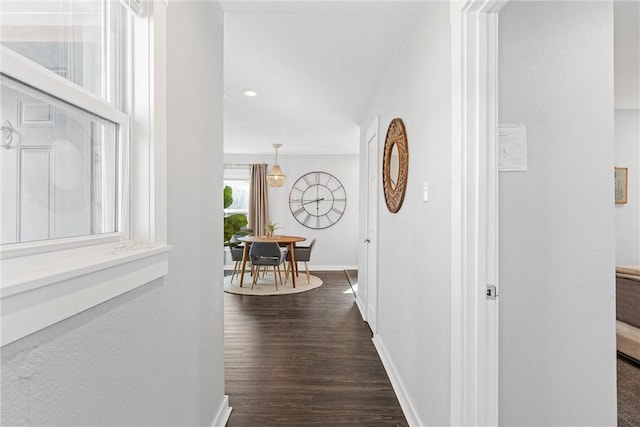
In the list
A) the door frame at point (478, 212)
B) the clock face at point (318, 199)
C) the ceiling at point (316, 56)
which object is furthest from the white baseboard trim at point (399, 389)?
the clock face at point (318, 199)

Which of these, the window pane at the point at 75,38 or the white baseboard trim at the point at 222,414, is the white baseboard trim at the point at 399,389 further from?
the window pane at the point at 75,38

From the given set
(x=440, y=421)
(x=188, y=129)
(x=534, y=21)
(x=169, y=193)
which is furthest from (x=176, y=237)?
(x=534, y=21)

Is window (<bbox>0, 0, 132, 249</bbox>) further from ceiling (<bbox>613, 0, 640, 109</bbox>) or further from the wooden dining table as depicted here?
the wooden dining table

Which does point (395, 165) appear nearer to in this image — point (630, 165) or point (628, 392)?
point (628, 392)

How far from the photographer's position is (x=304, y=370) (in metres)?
2.51

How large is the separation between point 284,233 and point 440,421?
5.86 m

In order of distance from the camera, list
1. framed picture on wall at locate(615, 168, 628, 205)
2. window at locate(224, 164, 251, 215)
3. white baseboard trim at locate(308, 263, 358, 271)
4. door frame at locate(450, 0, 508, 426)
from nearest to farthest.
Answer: door frame at locate(450, 0, 508, 426)
framed picture on wall at locate(615, 168, 628, 205)
white baseboard trim at locate(308, 263, 358, 271)
window at locate(224, 164, 251, 215)

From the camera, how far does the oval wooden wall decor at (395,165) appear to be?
85.8 inches

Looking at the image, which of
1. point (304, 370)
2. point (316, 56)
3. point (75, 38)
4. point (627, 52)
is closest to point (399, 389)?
point (304, 370)

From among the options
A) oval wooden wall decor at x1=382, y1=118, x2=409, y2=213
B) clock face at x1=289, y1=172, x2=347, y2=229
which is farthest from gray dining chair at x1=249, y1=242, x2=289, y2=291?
oval wooden wall decor at x1=382, y1=118, x2=409, y2=213

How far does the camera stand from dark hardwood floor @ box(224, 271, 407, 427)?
1.99 metres

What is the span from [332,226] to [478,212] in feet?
19.3

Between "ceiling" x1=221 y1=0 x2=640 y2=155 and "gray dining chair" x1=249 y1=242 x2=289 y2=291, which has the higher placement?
"ceiling" x1=221 y1=0 x2=640 y2=155

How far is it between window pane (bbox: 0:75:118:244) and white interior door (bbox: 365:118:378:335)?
256 centimetres
